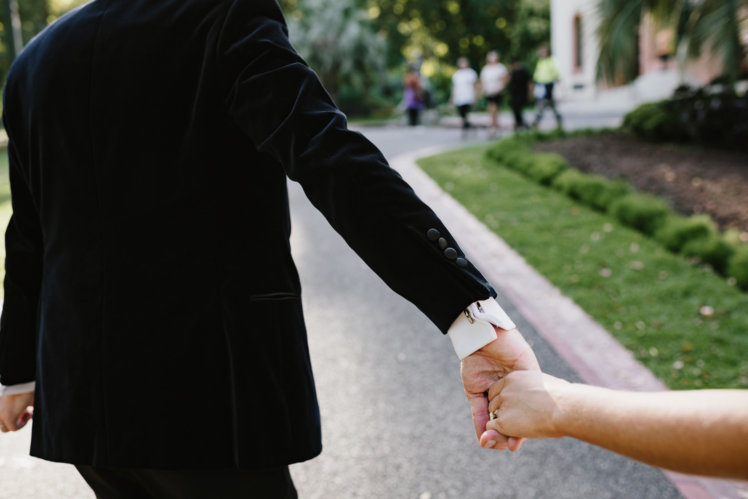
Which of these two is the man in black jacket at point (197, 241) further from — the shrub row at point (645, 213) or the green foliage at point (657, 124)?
the green foliage at point (657, 124)

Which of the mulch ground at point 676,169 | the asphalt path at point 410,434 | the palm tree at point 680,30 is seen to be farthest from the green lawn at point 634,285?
the palm tree at point 680,30

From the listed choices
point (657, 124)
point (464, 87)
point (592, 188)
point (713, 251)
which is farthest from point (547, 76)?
point (713, 251)

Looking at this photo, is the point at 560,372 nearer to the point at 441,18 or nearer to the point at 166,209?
the point at 166,209

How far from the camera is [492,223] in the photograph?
8375 millimetres

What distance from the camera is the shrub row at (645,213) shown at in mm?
6363

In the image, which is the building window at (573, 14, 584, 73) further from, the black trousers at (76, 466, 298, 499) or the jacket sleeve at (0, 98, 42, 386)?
the black trousers at (76, 466, 298, 499)

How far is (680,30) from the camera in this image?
10836 millimetres

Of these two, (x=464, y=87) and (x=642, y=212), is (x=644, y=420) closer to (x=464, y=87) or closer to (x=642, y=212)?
(x=642, y=212)

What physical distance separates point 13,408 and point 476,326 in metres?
1.28

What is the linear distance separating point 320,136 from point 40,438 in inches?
39.6

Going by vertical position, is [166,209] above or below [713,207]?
above

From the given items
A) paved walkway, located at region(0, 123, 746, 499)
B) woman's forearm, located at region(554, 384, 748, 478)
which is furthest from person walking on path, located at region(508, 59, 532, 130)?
woman's forearm, located at region(554, 384, 748, 478)

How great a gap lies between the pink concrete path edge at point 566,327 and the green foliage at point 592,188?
58.4 inches

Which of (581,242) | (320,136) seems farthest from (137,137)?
(581,242)
